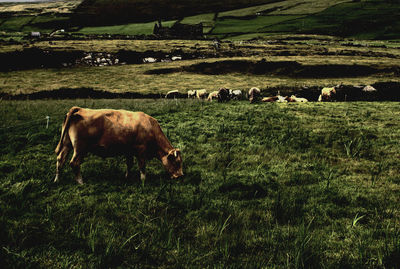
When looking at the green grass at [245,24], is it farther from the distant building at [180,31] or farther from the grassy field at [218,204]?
the grassy field at [218,204]

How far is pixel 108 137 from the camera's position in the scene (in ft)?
19.9

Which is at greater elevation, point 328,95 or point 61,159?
point 61,159

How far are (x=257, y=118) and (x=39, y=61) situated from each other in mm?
40714

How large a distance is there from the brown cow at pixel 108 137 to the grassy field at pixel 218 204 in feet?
2.13

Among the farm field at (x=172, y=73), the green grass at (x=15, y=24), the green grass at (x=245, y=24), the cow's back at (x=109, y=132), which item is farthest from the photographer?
the green grass at (x=245, y=24)

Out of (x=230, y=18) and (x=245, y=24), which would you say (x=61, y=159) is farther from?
(x=230, y=18)

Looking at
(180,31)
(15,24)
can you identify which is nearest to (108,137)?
(180,31)

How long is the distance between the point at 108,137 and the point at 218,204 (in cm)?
315

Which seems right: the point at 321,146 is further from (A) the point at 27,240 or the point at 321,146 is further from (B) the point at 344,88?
(B) the point at 344,88

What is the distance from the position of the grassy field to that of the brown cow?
2.13 feet

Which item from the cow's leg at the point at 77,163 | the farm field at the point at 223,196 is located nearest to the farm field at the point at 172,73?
the farm field at the point at 223,196

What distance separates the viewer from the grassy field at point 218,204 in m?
3.73

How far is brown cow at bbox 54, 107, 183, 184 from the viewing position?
19.7ft

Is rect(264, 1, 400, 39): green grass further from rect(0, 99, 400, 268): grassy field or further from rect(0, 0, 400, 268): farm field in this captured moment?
rect(0, 99, 400, 268): grassy field
